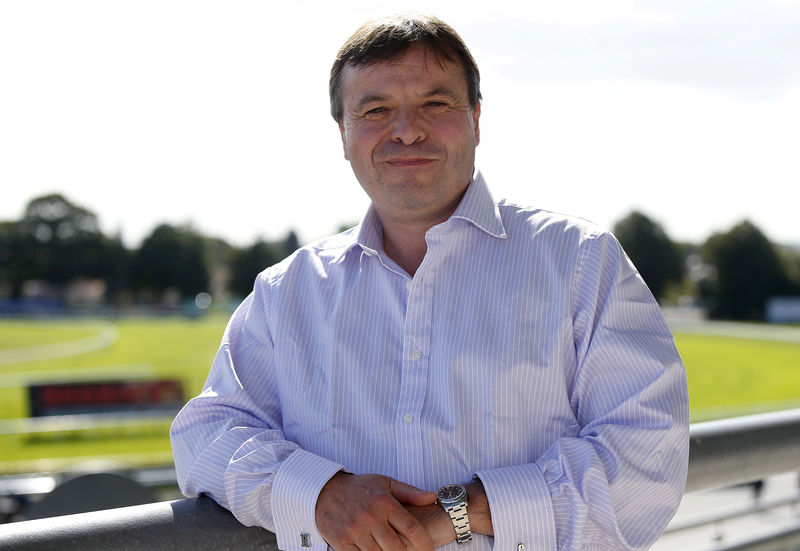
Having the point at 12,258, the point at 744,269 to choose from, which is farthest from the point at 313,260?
the point at 12,258

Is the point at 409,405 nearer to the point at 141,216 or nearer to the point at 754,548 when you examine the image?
the point at 754,548

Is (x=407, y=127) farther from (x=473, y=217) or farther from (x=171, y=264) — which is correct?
(x=171, y=264)

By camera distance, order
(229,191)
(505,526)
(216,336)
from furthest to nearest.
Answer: (229,191), (216,336), (505,526)

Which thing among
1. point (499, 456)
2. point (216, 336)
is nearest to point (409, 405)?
point (499, 456)

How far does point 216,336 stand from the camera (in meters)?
59.5

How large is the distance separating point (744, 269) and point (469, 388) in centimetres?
4718

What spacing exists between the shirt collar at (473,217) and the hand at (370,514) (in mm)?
508

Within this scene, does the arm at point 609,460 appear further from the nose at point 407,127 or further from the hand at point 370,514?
the nose at point 407,127

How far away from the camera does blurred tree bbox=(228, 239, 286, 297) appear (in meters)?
54.4

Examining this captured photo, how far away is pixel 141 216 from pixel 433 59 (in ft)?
249

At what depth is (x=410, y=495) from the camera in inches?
49.2

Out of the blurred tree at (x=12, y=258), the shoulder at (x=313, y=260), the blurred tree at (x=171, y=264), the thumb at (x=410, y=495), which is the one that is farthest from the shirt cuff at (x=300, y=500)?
the blurred tree at (x=12, y=258)

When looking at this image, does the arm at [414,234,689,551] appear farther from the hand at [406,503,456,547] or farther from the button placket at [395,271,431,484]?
the button placket at [395,271,431,484]

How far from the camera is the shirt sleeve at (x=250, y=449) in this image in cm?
130
